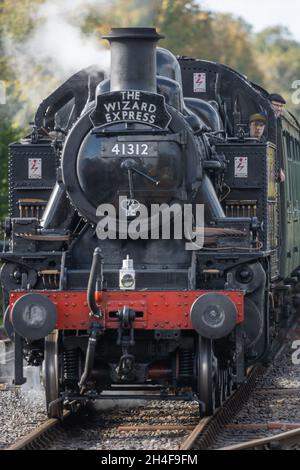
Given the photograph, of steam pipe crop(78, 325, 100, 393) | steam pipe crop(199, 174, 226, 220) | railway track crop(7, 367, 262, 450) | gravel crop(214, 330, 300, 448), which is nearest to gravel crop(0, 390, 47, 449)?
railway track crop(7, 367, 262, 450)

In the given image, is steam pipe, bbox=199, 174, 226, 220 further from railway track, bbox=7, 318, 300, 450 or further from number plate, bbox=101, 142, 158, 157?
railway track, bbox=7, 318, 300, 450

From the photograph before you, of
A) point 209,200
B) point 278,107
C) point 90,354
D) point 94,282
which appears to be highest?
point 278,107

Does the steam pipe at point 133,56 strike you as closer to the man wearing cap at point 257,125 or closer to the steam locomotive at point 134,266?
the steam locomotive at point 134,266

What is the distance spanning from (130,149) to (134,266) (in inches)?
38.3

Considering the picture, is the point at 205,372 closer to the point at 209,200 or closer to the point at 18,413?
the point at 209,200

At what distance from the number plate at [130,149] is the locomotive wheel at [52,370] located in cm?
149

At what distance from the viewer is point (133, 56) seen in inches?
392

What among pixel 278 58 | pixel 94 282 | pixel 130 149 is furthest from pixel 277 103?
pixel 278 58

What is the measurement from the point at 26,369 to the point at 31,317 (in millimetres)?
3387

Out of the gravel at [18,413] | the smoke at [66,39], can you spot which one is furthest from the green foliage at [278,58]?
the gravel at [18,413]

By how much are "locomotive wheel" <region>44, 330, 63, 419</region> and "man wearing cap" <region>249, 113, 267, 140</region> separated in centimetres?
338

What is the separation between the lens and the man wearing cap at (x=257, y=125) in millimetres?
12047
